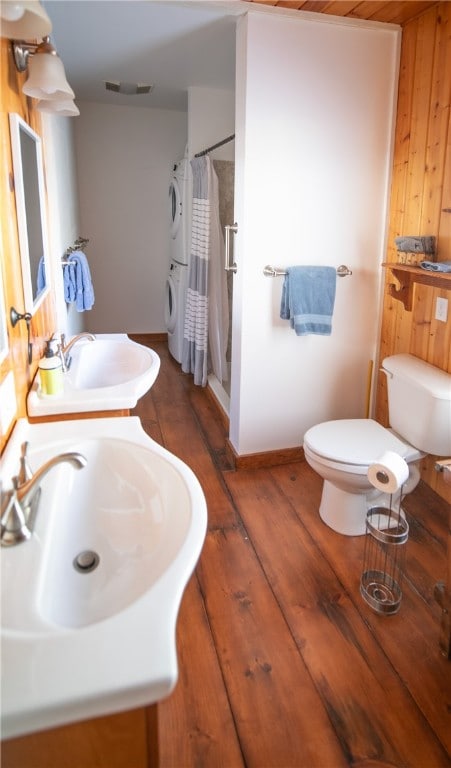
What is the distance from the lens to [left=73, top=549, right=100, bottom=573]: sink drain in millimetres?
1102

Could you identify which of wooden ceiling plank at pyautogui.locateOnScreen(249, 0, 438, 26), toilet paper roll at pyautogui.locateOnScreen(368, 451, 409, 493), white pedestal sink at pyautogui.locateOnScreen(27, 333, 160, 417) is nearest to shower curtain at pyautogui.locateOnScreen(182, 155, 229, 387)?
wooden ceiling plank at pyautogui.locateOnScreen(249, 0, 438, 26)

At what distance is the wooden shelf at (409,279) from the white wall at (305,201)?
27cm

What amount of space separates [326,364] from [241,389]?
0.52 meters

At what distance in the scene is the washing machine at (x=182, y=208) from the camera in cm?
422

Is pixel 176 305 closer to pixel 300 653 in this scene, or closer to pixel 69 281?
pixel 69 281

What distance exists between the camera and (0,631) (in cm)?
74

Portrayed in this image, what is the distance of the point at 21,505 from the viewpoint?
0.98m

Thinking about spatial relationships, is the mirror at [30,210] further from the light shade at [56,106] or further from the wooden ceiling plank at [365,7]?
the wooden ceiling plank at [365,7]

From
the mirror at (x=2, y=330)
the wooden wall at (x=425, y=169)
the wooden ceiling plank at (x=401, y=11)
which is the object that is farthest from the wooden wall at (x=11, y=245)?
the wooden wall at (x=425, y=169)

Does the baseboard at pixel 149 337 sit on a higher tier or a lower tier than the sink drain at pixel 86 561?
lower

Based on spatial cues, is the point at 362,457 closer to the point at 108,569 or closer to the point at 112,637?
the point at 108,569

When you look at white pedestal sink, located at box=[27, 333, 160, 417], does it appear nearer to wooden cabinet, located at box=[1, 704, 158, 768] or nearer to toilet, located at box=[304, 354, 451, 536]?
toilet, located at box=[304, 354, 451, 536]

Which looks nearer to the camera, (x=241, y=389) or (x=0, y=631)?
(x=0, y=631)

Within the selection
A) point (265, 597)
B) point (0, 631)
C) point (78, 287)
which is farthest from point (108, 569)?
point (78, 287)
